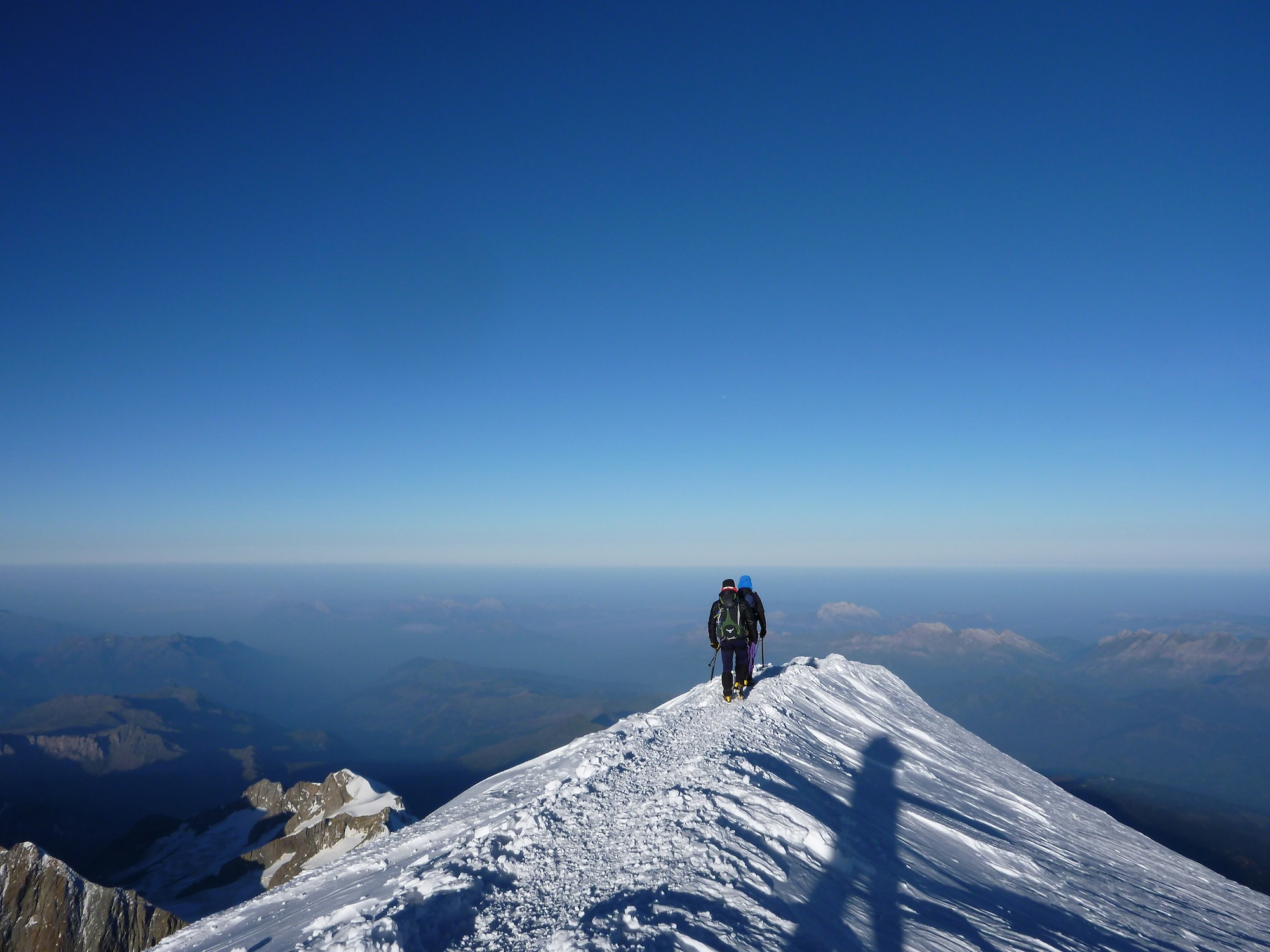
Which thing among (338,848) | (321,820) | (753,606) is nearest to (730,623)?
(753,606)

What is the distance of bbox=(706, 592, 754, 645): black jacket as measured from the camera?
1449 centimetres

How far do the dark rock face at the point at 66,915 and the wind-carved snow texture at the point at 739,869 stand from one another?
193 feet

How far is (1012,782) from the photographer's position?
57.1ft

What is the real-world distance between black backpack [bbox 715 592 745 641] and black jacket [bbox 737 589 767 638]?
288mm

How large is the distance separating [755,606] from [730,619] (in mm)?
1103

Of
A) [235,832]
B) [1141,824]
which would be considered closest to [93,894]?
[235,832]

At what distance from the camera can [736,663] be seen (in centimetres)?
1570

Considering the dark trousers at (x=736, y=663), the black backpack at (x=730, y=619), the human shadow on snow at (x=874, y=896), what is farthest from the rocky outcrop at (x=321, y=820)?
the human shadow on snow at (x=874, y=896)

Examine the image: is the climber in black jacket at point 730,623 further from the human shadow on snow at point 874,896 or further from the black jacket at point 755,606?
the human shadow on snow at point 874,896

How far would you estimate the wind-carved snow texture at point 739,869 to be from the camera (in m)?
5.75

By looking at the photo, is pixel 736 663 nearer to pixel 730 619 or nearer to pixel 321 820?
pixel 730 619

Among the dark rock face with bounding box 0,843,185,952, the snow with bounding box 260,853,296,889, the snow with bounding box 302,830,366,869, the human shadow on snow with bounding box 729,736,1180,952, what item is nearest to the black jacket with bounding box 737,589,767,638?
the human shadow on snow with bounding box 729,736,1180,952

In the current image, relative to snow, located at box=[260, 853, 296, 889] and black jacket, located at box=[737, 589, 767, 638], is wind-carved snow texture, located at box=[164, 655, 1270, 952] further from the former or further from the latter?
snow, located at box=[260, 853, 296, 889]

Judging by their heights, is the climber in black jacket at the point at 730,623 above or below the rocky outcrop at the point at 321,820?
above
